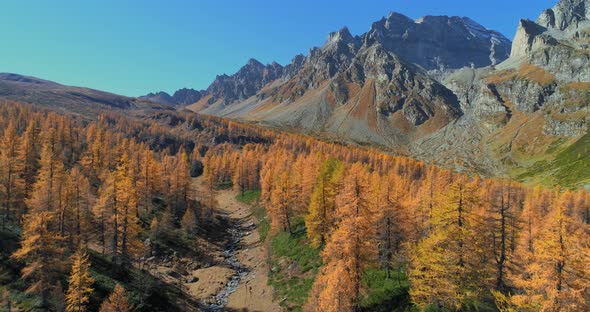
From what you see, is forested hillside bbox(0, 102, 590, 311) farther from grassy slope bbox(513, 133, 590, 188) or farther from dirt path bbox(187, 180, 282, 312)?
grassy slope bbox(513, 133, 590, 188)

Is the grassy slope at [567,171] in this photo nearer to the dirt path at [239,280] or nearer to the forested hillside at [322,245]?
the forested hillside at [322,245]

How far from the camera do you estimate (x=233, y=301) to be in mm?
47875

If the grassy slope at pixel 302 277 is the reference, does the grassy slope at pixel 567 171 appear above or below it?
above

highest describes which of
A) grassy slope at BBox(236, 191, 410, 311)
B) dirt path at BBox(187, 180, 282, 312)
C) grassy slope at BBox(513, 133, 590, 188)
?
grassy slope at BBox(513, 133, 590, 188)

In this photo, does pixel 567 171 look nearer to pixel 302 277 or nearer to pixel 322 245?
pixel 322 245

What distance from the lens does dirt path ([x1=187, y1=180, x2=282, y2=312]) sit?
153ft

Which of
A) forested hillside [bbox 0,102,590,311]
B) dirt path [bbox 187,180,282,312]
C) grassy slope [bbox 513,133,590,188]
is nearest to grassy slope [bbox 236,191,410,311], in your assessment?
forested hillside [bbox 0,102,590,311]

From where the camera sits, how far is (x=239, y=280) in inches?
2124

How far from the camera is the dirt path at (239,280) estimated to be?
153 feet

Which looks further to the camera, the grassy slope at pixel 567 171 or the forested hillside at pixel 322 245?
the grassy slope at pixel 567 171

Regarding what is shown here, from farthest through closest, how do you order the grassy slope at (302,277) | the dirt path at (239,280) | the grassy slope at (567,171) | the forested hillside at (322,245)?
the grassy slope at (567,171), the dirt path at (239,280), the grassy slope at (302,277), the forested hillside at (322,245)

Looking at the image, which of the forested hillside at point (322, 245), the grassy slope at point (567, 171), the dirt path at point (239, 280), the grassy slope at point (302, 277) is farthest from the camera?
the grassy slope at point (567, 171)

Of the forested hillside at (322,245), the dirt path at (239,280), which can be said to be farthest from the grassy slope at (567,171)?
the dirt path at (239,280)

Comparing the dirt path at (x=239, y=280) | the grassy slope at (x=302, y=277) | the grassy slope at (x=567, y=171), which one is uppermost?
the grassy slope at (x=567, y=171)
